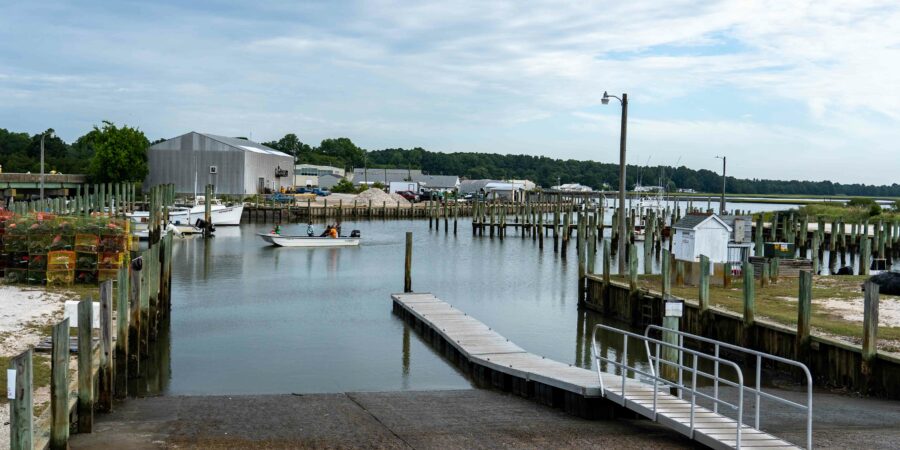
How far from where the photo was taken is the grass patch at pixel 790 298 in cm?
2042

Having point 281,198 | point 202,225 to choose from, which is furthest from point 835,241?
point 281,198

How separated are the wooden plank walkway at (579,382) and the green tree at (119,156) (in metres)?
74.8

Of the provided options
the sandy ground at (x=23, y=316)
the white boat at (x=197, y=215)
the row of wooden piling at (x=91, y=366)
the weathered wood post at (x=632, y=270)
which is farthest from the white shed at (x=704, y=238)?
the white boat at (x=197, y=215)

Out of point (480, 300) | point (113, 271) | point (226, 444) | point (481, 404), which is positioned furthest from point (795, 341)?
point (113, 271)

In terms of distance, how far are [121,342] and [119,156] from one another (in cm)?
8145

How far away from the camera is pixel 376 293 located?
117 feet

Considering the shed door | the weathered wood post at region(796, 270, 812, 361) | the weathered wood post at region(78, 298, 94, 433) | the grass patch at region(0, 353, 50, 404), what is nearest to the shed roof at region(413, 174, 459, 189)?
the shed door

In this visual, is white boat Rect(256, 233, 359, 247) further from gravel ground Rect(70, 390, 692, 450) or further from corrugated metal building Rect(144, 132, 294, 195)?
gravel ground Rect(70, 390, 692, 450)

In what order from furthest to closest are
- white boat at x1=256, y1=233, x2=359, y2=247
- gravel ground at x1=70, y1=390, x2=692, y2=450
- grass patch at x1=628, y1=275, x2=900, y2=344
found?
1. white boat at x1=256, y1=233, x2=359, y2=247
2. grass patch at x1=628, y1=275, x2=900, y2=344
3. gravel ground at x1=70, y1=390, x2=692, y2=450

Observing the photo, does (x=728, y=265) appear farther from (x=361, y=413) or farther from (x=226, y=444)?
(x=226, y=444)

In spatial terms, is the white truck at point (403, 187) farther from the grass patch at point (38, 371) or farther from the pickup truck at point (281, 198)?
the grass patch at point (38, 371)

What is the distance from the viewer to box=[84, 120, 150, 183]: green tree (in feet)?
304

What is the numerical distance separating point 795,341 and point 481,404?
7685 millimetres

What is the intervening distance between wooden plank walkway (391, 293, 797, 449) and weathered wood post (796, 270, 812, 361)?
15.5 feet
